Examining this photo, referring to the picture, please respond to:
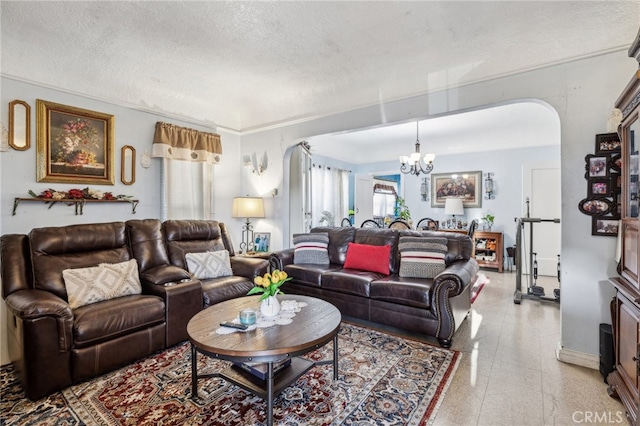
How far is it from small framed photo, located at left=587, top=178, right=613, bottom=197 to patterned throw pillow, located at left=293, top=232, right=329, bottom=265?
2.69 metres

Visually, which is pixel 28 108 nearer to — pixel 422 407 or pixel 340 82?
pixel 340 82

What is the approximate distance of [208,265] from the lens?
3412 millimetres

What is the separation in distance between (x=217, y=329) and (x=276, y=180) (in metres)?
2.90

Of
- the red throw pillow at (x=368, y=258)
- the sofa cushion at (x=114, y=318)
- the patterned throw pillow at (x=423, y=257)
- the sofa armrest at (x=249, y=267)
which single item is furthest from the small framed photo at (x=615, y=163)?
the sofa cushion at (x=114, y=318)

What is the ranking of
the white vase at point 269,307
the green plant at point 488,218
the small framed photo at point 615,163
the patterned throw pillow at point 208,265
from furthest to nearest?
the green plant at point 488,218 → the patterned throw pillow at point 208,265 → the small framed photo at point 615,163 → the white vase at point 269,307

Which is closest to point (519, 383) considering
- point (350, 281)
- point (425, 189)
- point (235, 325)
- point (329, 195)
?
point (350, 281)

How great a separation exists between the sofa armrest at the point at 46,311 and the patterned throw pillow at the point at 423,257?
287 cm

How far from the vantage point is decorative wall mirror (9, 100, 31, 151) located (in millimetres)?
2750

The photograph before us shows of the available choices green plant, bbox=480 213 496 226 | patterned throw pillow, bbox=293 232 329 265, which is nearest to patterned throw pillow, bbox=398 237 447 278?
patterned throw pillow, bbox=293 232 329 265

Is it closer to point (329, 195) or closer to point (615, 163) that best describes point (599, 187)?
point (615, 163)

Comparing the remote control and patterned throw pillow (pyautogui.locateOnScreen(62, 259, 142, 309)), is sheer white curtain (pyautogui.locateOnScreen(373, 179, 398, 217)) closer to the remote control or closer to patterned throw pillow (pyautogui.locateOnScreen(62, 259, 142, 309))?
patterned throw pillow (pyautogui.locateOnScreen(62, 259, 142, 309))

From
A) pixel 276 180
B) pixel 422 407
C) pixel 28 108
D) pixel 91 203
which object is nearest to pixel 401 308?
pixel 422 407

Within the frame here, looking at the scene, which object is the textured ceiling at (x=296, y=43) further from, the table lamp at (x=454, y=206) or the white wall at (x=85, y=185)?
the table lamp at (x=454, y=206)

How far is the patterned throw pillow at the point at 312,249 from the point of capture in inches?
157
